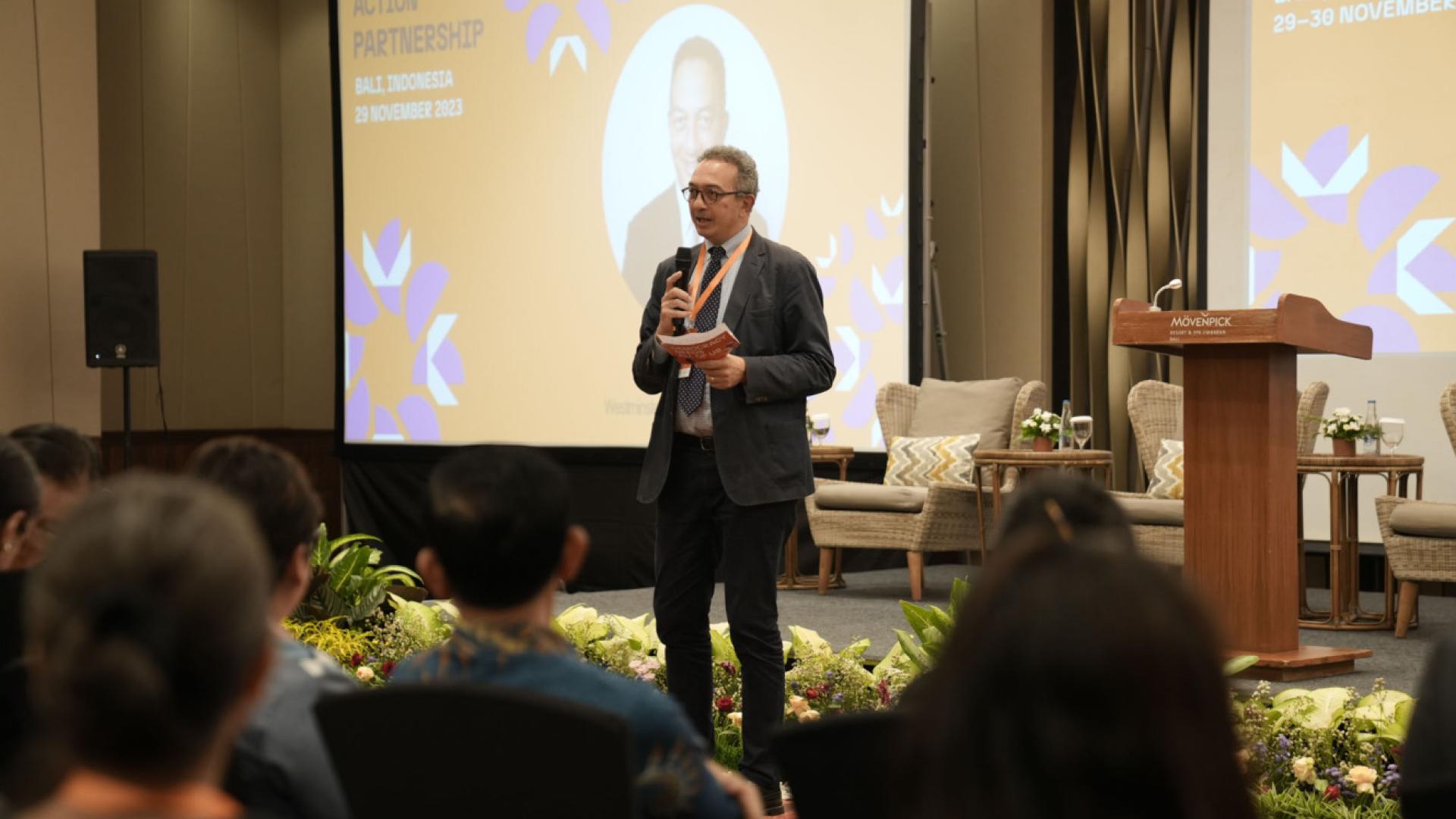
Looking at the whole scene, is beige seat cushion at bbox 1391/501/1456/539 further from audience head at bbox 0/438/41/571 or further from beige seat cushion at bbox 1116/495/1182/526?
audience head at bbox 0/438/41/571

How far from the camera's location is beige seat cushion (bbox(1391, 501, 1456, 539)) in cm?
543

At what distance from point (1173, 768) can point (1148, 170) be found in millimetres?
7464

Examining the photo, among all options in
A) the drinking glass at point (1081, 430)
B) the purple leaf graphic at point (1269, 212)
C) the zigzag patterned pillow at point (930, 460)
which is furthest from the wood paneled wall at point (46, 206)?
the purple leaf graphic at point (1269, 212)

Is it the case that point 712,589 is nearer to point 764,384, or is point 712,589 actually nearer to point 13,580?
point 764,384

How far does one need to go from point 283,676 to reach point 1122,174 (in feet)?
23.4

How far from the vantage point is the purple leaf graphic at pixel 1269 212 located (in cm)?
698

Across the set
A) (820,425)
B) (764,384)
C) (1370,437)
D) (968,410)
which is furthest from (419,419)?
(764,384)

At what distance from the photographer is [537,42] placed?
8.42 metres

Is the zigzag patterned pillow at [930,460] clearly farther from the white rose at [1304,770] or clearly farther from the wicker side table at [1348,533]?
the white rose at [1304,770]

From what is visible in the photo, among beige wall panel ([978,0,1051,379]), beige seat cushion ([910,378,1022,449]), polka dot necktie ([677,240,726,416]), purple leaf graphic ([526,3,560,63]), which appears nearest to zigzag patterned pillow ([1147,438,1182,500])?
beige seat cushion ([910,378,1022,449])

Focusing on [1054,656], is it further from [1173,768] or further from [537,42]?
[537,42]

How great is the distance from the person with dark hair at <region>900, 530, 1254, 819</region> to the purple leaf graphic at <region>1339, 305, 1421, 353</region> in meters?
6.39

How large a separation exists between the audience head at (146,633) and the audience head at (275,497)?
750mm

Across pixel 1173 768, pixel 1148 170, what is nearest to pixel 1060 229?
pixel 1148 170
